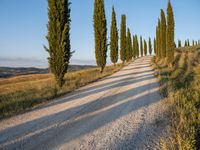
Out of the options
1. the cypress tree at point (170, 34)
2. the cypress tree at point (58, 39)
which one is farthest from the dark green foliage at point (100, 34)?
the cypress tree at point (58, 39)

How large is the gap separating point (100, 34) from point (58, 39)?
1486 centimetres

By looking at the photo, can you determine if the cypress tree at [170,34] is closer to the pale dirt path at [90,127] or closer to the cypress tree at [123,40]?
the cypress tree at [123,40]

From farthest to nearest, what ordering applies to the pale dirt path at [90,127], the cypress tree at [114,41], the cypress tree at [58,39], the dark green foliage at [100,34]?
the cypress tree at [114,41] → the dark green foliage at [100,34] → the cypress tree at [58,39] → the pale dirt path at [90,127]

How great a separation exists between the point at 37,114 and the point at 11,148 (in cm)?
360

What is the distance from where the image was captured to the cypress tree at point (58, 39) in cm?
1752

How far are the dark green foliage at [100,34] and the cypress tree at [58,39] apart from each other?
1368 cm

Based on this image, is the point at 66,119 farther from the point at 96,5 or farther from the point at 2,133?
the point at 96,5

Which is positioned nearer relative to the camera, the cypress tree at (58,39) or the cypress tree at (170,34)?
the cypress tree at (58,39)

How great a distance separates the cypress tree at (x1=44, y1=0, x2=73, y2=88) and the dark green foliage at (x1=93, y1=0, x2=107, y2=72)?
13.7 metres

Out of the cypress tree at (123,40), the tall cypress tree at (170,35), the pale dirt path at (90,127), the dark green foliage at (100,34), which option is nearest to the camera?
the pale dirt path at (90,127)

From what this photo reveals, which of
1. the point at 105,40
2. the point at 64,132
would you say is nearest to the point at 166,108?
the point at 64,132

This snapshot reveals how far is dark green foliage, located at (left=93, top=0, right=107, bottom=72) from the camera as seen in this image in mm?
31719

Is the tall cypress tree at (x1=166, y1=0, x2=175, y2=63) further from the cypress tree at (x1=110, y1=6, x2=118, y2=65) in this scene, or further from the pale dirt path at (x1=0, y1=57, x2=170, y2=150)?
the pale dirt path at (x1=0, y1=57, x2=170, y2=150)

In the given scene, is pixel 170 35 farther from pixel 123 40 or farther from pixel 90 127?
pixel 90 127
